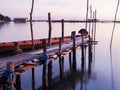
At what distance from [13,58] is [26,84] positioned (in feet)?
12.7

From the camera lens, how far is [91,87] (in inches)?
811

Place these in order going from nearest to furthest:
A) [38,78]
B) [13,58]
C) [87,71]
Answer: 1. [13,58]
2. [38,78]
3. [87,71]

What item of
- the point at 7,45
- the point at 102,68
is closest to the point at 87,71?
the point at 102,68

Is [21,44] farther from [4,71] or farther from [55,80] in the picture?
[4,71]

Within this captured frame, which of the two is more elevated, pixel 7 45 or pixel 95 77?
pixel 7 45

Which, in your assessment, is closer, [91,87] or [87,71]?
[91,87]

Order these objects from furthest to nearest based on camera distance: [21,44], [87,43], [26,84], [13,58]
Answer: [21,44] → [87,43] → [26,84] → [13,58]

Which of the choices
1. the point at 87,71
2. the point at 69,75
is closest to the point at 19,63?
the point at 69,75

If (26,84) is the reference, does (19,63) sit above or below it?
above

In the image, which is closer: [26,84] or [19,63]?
[19,63]

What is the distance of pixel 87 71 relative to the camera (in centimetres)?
2550

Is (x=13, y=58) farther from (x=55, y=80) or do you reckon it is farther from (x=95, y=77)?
(x=95, y=77)

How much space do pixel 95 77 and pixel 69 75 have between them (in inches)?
75.1

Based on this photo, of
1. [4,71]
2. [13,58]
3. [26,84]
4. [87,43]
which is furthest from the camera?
[87,43]
